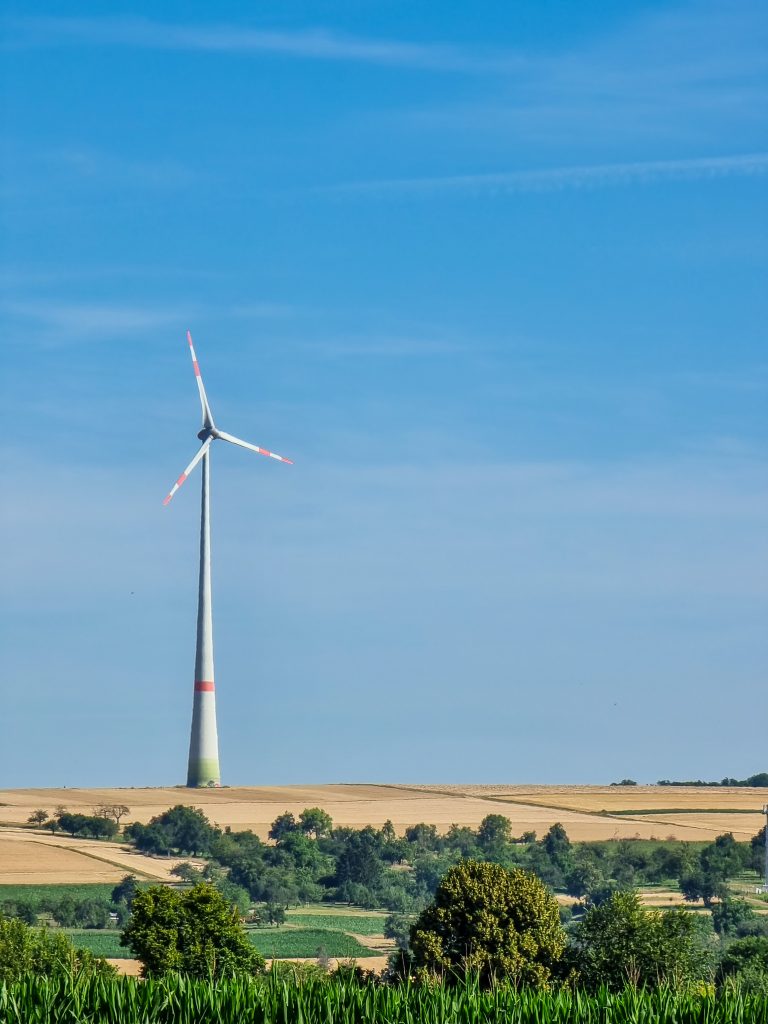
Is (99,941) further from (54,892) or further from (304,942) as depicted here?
(54,892)

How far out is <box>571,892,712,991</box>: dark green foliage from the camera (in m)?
99.7

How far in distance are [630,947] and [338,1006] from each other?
55.2 meters

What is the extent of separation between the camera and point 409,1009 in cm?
4872

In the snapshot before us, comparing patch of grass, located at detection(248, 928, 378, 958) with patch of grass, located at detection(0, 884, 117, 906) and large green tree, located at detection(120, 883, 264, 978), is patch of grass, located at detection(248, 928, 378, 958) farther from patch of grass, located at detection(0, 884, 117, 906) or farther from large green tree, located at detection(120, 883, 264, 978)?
large green tree, located at detection(120, 883, 264, 978)

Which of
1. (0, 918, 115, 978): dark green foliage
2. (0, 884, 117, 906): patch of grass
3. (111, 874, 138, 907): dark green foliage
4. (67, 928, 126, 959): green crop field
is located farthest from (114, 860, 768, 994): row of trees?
(111, 874, 138, 907): dark green foliage

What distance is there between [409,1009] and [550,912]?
55.9 meters

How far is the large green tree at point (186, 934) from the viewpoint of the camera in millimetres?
101688

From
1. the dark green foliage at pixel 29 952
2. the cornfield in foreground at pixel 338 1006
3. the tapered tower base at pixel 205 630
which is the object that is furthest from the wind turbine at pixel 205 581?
the cornfield in foreground at pixel 338 1006

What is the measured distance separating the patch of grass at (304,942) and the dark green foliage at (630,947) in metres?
52.4

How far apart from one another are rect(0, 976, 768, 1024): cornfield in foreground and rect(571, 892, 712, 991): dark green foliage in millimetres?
48624

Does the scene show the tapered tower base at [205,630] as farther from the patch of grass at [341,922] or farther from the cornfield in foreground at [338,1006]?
the cornfield in foreground at [338,1006]

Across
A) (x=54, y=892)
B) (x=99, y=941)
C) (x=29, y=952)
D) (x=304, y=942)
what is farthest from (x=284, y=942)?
(x=29, y=952)

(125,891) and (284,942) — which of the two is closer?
(284,942)

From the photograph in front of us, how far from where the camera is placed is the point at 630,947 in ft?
332
